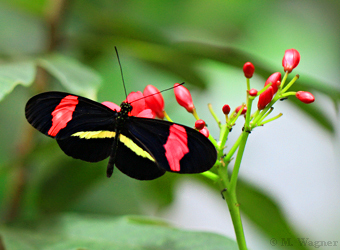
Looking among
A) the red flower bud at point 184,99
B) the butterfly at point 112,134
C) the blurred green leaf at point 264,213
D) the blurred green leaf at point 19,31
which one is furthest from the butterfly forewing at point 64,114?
the blurred green leaf at point 19,31

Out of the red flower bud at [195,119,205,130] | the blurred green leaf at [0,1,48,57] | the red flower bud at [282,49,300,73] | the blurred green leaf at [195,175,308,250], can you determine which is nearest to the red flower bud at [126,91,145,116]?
the red flower bud at [195,119,205,130]

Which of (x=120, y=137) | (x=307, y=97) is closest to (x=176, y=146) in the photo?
(x=120, y=137)

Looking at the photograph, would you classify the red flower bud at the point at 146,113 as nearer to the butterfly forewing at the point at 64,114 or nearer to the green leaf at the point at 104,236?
the butterfly forewing at the point at 64,114

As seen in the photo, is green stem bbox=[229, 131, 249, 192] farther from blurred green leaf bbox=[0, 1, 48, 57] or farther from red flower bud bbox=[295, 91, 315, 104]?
blurred green leaf bbox=[0, 1, 48, 57]

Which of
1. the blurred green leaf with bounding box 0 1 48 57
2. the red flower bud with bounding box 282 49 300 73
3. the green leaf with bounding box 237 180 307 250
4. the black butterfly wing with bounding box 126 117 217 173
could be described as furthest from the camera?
the blurred green leaf with bounding box 0 1 48 57

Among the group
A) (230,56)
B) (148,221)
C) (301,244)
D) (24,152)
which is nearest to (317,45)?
(230,56)
